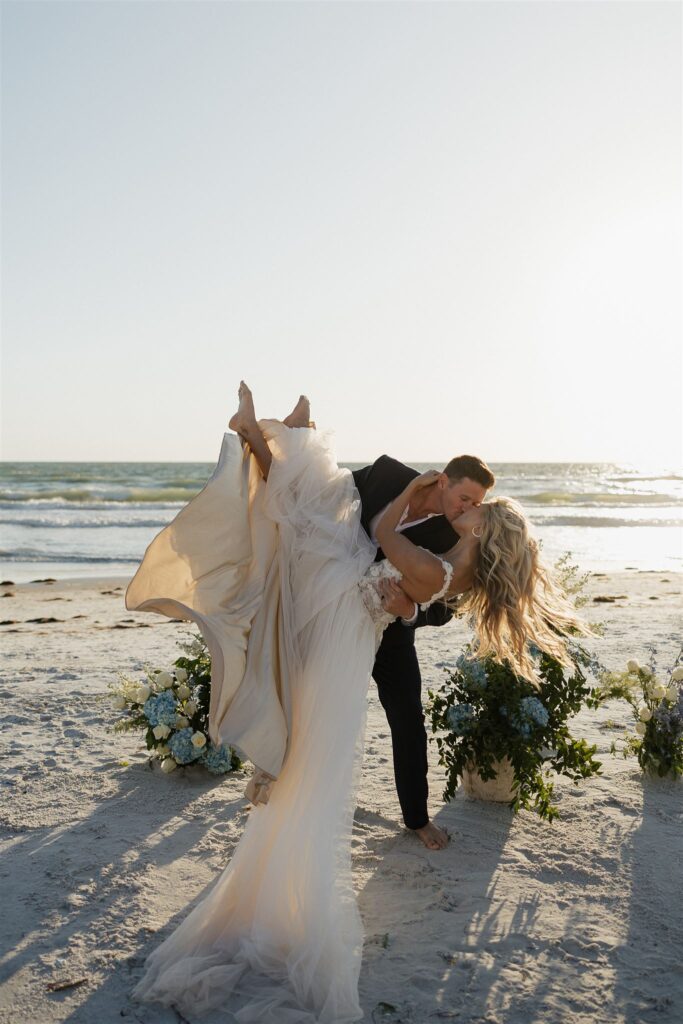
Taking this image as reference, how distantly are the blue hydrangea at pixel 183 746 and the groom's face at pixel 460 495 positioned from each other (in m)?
2.41

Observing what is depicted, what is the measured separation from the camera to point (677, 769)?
5.05 m

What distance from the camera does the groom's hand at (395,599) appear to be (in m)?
3.42

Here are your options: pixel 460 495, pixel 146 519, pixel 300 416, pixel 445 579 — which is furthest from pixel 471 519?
pixel 146 519

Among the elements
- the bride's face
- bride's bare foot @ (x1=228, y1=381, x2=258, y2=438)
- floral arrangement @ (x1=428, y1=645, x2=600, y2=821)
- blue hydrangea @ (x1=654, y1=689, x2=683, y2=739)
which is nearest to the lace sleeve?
the bride's face

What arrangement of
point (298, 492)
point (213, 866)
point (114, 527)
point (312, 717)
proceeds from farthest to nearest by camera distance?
1. point (114, 527)
2. point (213, 866)
3. point (298, 492)
4. point (312, 717)

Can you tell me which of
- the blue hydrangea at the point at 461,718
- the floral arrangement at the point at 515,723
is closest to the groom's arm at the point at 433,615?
the floral arrangement at the point at 515,723

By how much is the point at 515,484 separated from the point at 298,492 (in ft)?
142

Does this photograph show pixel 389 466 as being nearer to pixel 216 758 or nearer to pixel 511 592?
pixel 511 592

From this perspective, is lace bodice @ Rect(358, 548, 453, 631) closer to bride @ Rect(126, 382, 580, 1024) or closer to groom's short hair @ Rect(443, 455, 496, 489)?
bride @ Rect(126, 382, 580, 1024)

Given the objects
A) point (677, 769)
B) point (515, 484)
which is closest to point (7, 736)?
point (677, 769)

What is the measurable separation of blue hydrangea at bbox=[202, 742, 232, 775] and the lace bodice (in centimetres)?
219

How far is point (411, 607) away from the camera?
11.4 feet

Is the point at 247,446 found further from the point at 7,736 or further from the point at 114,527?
the point at 114,527

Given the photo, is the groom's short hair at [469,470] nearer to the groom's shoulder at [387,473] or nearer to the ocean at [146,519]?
the groom's shoulder at [387,473]
